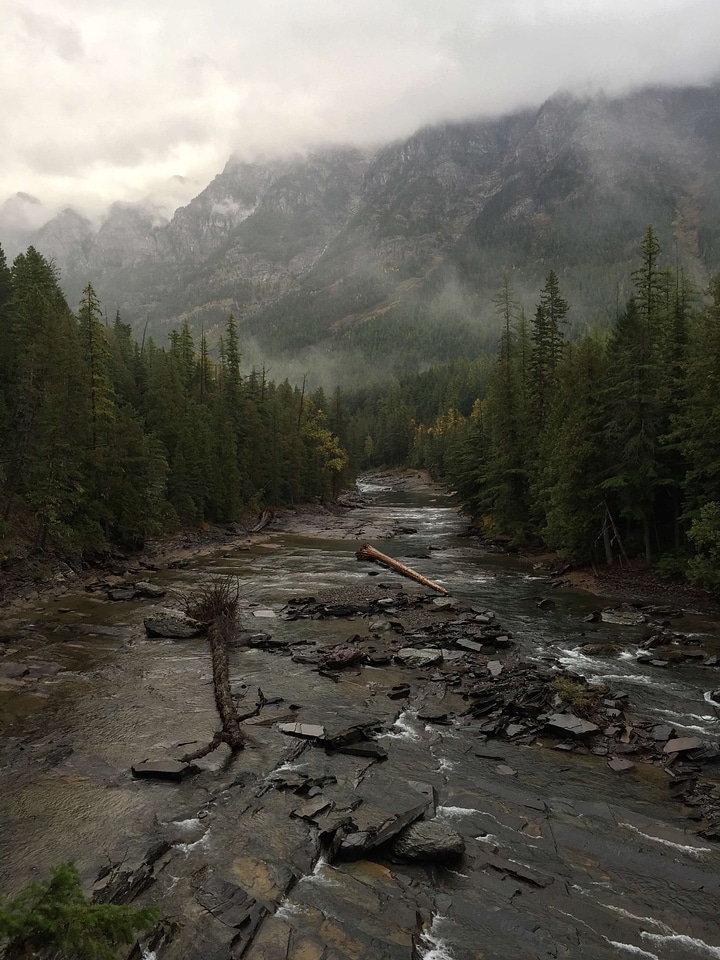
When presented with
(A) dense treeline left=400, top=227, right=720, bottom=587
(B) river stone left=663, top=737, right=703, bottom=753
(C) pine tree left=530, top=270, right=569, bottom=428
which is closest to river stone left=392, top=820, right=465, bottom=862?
(B) river stone left=663, top=737, right=703, bottom=753

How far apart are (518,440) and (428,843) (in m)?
41.0

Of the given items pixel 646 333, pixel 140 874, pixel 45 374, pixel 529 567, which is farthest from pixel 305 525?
pixel 140 874

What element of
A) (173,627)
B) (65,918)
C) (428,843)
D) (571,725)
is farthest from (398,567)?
(65,918)

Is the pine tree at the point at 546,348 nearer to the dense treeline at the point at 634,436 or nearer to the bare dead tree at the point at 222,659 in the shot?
the dense treeline at the point at 634,436

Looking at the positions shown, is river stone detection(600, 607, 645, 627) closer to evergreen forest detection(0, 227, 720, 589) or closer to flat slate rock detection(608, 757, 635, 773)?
evergreen forest detection(0, 227, 720, 589)

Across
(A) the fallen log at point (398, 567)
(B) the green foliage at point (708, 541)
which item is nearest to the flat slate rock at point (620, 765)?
(B) the green foliage at point (708, 541)

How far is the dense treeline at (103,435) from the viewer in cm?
3512

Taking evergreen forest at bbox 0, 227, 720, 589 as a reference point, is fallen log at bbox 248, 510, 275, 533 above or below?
below

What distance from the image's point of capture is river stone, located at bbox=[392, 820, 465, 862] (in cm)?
1058

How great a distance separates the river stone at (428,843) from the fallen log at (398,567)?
21762mm

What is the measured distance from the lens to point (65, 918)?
5.57 m

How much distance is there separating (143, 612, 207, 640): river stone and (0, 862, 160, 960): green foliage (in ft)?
62.9

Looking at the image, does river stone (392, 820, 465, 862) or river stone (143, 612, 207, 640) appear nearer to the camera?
river stone (392, 820, 465, 862)

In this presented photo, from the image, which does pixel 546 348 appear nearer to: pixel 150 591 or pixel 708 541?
pixel 708 541
